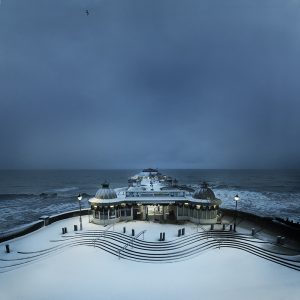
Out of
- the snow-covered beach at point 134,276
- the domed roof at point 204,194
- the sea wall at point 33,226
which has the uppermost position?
the domed roof at point 204,194

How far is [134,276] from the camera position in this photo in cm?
1670

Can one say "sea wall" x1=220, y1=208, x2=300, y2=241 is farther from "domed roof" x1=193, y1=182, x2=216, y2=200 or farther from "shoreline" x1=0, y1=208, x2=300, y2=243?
"domed roof" x1=193, y1=182, x2=216, y2=200

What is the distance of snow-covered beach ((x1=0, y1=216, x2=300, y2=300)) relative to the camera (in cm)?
1470

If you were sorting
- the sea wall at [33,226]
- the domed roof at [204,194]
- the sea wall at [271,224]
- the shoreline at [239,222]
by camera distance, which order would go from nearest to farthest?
the sea wall at [271,224], the shoreline at [239,222], the sea wall at [33,226], the domed roof at [204,194]

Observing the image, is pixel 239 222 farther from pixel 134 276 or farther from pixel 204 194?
pixel 134 276

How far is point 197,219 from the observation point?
87.1 ft

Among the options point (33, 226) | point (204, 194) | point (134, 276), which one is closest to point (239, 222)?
point (204, 194)

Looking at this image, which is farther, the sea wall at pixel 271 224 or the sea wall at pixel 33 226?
the sea wall at pixel 33 226

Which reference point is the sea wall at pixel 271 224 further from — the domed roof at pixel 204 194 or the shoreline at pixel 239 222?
the domed roof at pixel 204 194

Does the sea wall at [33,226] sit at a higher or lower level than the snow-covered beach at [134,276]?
higher

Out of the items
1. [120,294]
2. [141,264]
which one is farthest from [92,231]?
[120,294]

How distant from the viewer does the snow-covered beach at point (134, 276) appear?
1470cm

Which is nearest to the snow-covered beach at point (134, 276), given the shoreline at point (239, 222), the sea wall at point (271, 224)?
the shoreline at point (239, 222)

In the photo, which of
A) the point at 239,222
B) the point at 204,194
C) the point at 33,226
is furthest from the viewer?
the point at 204,194
